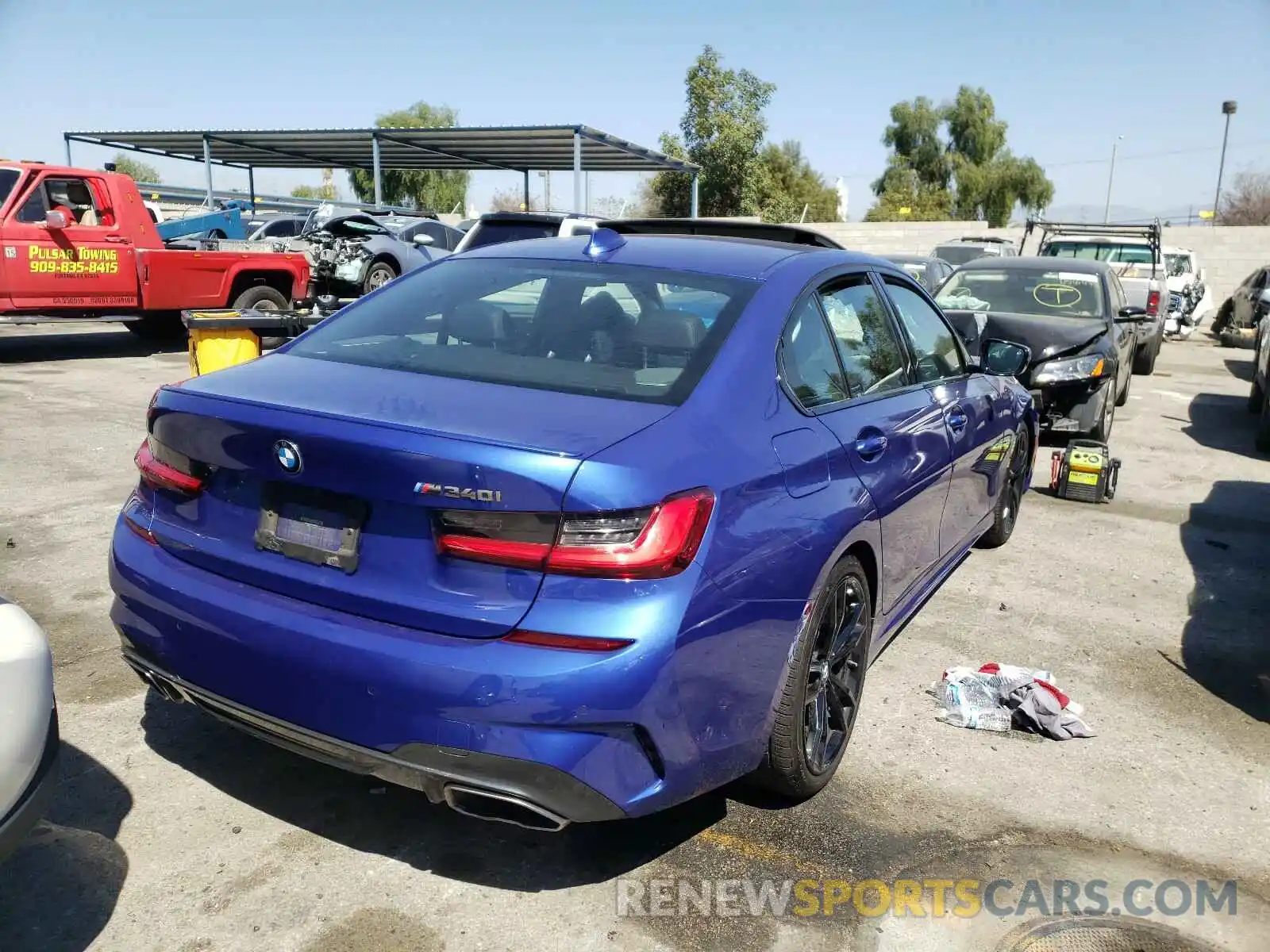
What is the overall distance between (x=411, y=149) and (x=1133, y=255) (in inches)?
712

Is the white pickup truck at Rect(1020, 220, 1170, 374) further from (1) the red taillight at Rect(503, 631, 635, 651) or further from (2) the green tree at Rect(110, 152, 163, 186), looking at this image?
(2) the green tree at Rect(110, 152, 163, 186)

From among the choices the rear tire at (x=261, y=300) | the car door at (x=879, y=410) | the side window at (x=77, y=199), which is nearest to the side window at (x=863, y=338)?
the car door at (x=879, y=410)

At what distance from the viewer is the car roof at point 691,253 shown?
335cm

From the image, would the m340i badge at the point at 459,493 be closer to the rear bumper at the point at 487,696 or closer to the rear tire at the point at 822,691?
the rear bumper at the point at 487,696

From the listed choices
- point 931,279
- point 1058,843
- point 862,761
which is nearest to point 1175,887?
point 1058,843

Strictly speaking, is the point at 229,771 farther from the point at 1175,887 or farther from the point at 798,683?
the point at 1175,887

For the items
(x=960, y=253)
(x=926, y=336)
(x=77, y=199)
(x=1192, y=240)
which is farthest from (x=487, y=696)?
(x=1192, y=240)

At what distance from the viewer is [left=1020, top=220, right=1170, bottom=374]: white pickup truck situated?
47.4ft

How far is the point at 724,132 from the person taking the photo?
39062 mm

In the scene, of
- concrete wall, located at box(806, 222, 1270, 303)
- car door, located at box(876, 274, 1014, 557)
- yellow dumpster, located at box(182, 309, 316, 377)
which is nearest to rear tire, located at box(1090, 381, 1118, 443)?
car door, located at box(876, 274, 1014, 557)

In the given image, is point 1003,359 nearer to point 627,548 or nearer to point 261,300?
point 627,548

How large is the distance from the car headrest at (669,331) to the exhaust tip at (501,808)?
4.37ft

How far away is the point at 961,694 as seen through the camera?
12.9 ft

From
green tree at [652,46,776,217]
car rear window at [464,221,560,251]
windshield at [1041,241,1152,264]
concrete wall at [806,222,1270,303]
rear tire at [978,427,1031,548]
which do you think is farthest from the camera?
green tree at [652,46,776,217]
